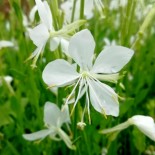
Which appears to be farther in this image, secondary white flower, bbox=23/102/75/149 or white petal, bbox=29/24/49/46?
secondary white flower, bbox=23/102/75/149

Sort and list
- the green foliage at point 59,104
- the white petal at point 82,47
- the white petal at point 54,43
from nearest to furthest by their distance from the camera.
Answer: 1. the white petal at point 82,47
2. the white petal at point 54,43
3. the green foliage at point 59,104

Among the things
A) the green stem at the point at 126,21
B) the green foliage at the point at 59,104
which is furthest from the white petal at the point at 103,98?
the green stem at the point at 126,21

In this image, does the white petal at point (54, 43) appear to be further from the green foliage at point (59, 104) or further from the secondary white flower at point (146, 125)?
the secondary white flower at point (146, 125)

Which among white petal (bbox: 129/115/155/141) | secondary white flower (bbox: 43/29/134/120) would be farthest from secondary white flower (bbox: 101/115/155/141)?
secondary white flower (bbox: 43/29/134/120)

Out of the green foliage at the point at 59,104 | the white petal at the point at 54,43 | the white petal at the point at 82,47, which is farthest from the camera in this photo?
the green foliage at the point at 59,104

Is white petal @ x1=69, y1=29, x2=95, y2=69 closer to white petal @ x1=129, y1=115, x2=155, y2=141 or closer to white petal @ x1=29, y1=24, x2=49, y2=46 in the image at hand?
white petal @ x1=29, y1=24, x2=49, y2=46

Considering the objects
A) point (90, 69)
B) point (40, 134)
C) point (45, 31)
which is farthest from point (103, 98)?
point (40, 134)

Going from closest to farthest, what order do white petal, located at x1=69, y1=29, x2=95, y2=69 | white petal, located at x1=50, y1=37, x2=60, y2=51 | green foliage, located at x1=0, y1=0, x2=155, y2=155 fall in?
Result: white petal, located at x1=69, y1=29, x2=95, y2=69, white petal, located at x1=50, y1=37, x2=60, y2=51, green foliage, located at x1=0, y1=0, x2=155, y2=155

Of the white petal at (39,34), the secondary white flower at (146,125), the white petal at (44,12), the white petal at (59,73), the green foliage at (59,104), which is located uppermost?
the white petal at (44,12)
